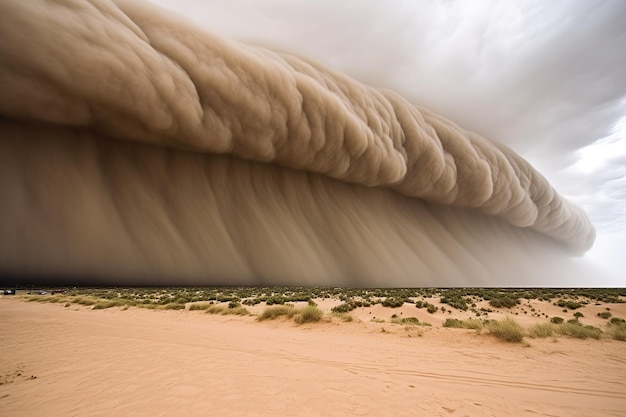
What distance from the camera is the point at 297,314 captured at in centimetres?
734

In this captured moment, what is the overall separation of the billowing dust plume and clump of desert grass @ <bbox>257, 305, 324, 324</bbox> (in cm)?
1375

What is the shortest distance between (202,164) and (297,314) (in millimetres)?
20010

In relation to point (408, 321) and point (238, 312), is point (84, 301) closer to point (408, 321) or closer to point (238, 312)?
point (238, 312)

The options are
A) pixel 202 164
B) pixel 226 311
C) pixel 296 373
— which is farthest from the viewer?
pixel 202 164

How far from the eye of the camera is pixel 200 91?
66.6 feet

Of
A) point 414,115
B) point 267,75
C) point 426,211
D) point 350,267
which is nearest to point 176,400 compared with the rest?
point 267,75

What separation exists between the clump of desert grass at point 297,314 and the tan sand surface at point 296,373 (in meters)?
1.05

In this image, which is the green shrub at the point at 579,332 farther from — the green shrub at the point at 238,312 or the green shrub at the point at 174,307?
the green shrub at the point at 174,307

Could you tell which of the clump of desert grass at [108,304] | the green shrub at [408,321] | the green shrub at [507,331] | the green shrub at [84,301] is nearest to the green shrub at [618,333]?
the green shrub at [507,331]

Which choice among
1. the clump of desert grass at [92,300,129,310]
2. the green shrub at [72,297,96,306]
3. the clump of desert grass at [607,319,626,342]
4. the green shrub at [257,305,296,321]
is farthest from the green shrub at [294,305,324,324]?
the green shrub at [72,297,96,306]

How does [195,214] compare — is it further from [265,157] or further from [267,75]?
[267,75]

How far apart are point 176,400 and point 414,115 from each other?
1416 inches

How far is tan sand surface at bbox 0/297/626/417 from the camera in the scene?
2518 mm

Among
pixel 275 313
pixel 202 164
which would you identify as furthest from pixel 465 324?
pixel 202 164
